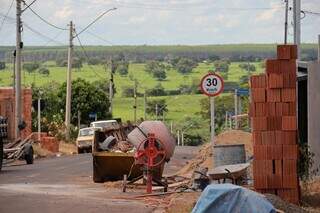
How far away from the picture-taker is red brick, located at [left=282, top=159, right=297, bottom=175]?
14.5m

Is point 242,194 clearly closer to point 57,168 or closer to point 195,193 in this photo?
point 195,193

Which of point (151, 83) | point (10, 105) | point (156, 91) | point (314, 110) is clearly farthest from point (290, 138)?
point (151, 83)

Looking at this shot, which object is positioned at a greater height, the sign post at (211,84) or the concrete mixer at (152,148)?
the sign post at (211,84)

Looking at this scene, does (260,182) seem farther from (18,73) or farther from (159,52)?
(159,52)

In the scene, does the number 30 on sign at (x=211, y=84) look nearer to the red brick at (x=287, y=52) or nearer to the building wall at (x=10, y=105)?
the red brick at (x=287, y=52)

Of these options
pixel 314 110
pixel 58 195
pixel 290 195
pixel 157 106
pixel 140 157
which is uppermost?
pixel 314 110

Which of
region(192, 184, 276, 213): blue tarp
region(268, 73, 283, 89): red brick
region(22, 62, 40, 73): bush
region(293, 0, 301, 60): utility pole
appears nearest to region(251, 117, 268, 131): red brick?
region(268, 73, 283, 89): red brick

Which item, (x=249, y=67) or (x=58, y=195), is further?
(x=249, y=67)

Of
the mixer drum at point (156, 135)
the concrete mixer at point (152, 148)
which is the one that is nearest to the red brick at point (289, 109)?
the concrete mixer at point (152, 148)

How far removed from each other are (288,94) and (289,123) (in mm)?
550

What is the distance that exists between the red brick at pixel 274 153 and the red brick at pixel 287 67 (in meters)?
1.41

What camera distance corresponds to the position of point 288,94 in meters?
14.6

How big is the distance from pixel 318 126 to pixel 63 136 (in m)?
44.6

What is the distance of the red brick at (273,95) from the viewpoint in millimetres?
14547
